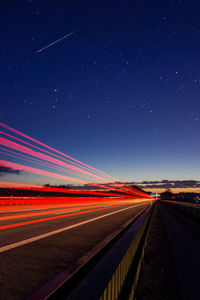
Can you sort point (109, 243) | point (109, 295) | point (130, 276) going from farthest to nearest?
point (109, 243) < point (130, 276) < point (109, 295)

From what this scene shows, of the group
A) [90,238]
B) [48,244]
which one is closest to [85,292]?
[48,244]

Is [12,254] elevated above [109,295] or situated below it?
below

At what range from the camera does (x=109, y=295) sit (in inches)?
92.2

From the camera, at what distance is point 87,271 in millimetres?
4730

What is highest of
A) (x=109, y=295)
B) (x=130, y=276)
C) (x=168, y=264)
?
(x=109, y=295)

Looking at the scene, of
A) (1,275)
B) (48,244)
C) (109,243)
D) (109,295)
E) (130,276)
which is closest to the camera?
(109,295)

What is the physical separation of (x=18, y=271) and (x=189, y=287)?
3.81 meters

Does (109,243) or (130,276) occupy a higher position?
(130,276)

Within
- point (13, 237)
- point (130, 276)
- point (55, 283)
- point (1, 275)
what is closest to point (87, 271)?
point (55, 283)

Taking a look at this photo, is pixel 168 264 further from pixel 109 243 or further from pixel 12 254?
pixel 12 254

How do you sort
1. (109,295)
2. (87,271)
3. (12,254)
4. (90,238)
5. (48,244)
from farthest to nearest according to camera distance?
1. (90,238)
2. (48,244)
3. (12,254)
4. (87,271)
5. (109,295)

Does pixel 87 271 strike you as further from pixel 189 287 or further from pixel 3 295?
pixel 189 287

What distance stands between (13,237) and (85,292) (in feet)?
17.1

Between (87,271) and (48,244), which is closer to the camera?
(87,271)
